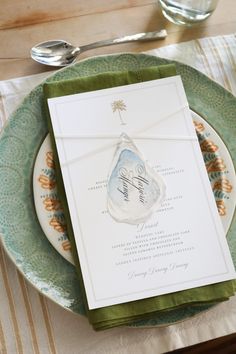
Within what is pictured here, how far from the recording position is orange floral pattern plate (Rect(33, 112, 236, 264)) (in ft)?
1.77

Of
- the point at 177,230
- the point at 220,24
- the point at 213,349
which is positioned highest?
the point at 220,24

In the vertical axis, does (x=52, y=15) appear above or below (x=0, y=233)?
above

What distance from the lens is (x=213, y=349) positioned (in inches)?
26.6

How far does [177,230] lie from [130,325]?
0.12m

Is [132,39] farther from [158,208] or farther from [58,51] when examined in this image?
[158,208]

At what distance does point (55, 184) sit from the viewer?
0.56 m

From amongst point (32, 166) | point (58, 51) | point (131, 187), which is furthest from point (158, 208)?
point (58, 51)

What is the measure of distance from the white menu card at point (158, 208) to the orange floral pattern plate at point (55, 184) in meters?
0.01

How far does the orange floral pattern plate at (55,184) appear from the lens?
539 millimetres

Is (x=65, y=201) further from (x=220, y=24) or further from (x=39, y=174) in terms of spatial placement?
(x=220, y=24)

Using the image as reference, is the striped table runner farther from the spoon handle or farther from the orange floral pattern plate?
the spoon handle

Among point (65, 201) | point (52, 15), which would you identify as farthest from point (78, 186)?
point (52, 15)

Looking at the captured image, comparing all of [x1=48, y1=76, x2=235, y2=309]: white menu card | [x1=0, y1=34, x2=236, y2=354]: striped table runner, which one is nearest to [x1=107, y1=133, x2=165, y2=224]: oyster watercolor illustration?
[x1=48, y1=76, x2=235, y2=309]: white menu card

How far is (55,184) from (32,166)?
34 mm
